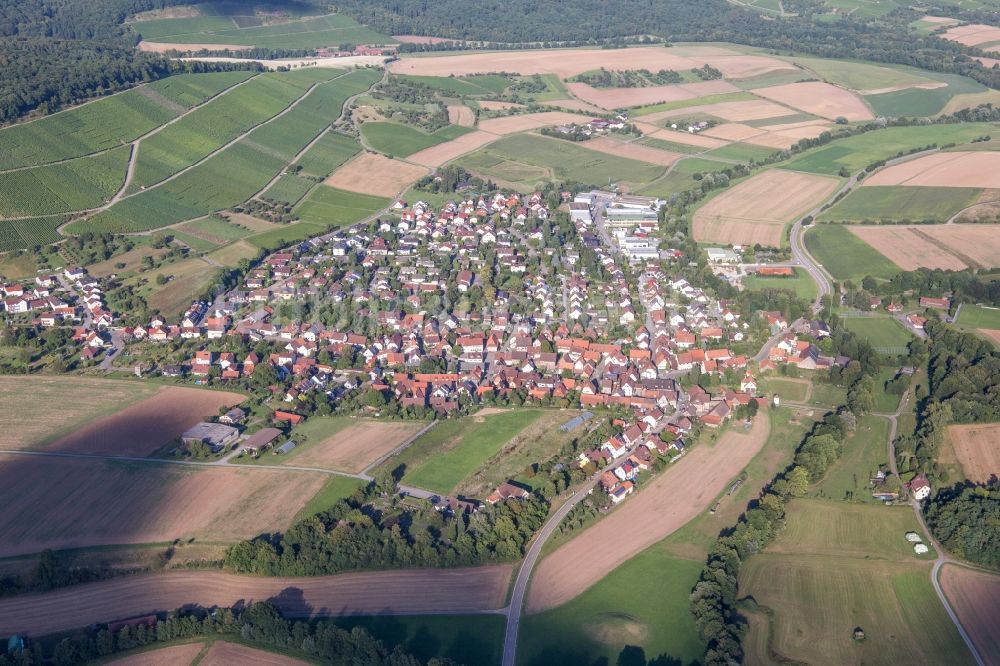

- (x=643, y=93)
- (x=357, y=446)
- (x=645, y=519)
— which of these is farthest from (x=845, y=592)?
(x=643, y=93)

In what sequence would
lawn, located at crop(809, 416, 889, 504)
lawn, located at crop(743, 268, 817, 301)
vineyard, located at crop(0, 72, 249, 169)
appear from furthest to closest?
vineyard, located at crop(0, 72, 249, 169) < lawn, located at crop(743, 268, 817, 301) < lawn, located at crop(809, 416, 889, 504)

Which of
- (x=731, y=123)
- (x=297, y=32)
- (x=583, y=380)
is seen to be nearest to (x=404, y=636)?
(x=583, y=380)

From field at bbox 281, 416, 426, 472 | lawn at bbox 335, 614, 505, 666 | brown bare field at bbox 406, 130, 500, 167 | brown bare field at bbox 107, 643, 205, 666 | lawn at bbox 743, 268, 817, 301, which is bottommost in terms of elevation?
brown bare field at bbox 107, 643, 205, 666

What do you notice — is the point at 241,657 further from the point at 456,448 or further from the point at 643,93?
the point at 643,93

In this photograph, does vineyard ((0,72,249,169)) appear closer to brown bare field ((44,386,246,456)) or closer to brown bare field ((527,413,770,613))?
brown bare field ((44,386,246,456))

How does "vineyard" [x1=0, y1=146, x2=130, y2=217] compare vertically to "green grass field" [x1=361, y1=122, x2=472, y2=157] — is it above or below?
below

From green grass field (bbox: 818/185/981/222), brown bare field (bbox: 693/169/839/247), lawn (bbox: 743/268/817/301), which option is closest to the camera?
lawn (bbox: 743/268/817/301)

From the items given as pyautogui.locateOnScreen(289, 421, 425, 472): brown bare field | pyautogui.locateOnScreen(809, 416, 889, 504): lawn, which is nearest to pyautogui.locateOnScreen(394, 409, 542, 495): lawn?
pyautogui.locateOnScreen(289, 421, 425, 472): brown bare field
